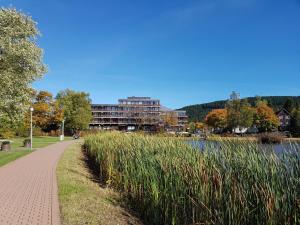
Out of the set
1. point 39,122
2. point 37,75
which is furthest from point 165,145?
point 39,122

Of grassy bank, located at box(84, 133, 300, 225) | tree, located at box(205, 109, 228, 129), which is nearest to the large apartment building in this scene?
tree, located at box(205, 109, 228, 129)

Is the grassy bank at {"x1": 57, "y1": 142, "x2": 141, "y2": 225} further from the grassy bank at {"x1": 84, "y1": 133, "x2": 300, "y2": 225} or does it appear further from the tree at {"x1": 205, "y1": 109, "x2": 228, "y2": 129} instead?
the tree at {"x1": 205, "y1": 109, "x2": 228, "y2": 129}

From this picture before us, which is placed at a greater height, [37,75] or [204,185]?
[37,75]

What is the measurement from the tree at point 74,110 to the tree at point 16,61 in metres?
53.8

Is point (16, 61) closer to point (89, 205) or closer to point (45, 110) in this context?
point (89, 205)

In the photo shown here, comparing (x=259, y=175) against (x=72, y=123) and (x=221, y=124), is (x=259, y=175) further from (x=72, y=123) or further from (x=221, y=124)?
(x=221, y=124)

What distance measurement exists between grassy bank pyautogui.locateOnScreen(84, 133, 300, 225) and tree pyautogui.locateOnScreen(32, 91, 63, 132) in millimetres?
57325

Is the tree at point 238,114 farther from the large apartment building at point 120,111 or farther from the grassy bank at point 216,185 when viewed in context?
the large apartment building at point 120,111

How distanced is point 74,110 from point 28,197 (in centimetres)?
7818

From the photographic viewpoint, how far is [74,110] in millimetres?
87125

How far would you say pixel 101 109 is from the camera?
15038 centimetres

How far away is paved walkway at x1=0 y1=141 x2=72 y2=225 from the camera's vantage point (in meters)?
7.80

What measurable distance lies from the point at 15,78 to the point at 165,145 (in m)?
15.5

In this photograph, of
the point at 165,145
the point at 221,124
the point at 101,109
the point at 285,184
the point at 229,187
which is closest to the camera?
the point at 285,184
